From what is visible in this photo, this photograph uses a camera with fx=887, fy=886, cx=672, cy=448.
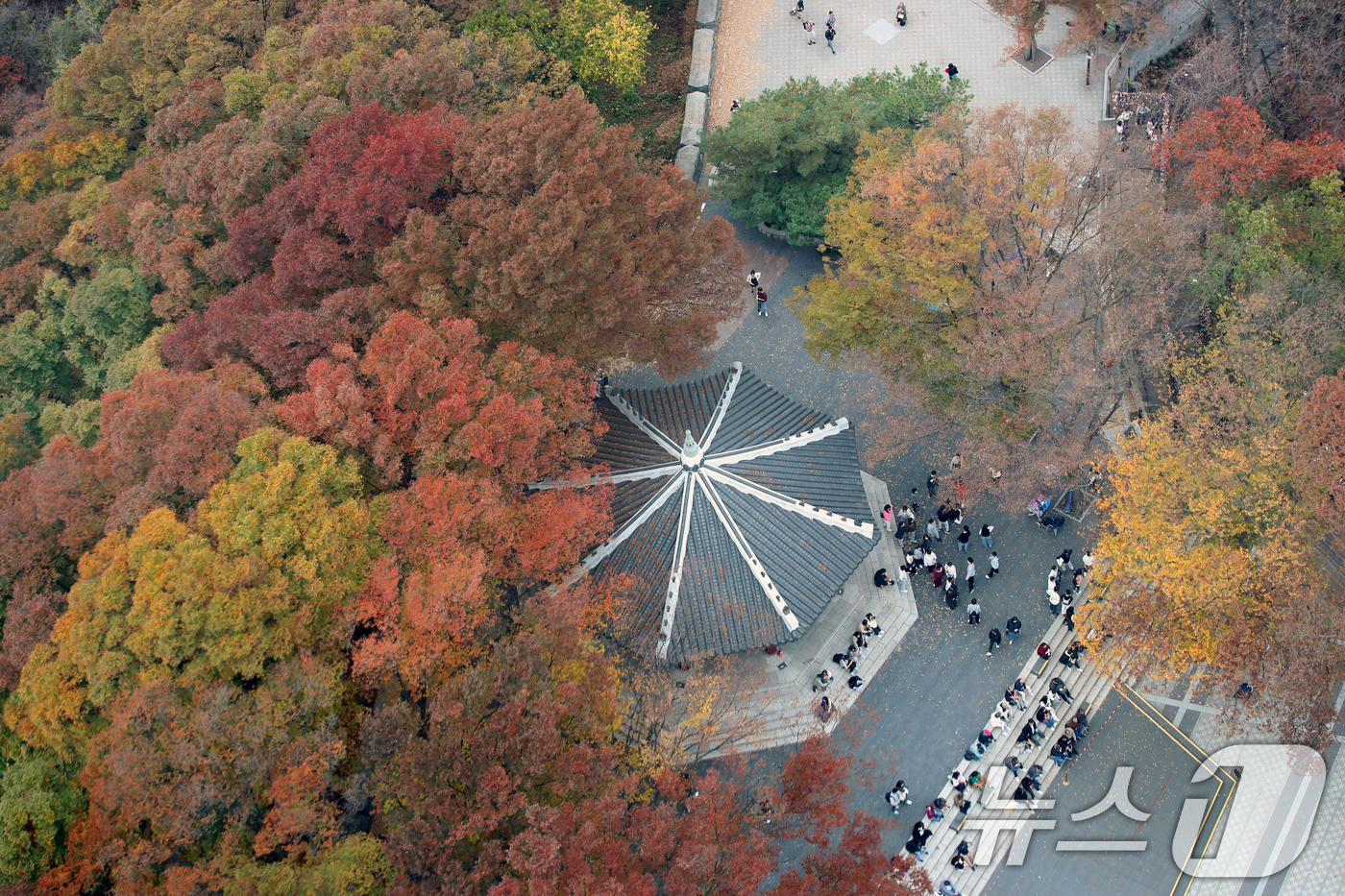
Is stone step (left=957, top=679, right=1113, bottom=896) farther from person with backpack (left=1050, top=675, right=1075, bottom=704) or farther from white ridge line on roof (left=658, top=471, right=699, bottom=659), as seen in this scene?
white ridge line on roof (left=658, top=471, right=699, bottom=659)

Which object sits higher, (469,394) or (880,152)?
(880,152)

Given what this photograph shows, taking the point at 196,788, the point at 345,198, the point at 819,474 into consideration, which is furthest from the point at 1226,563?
the point at 345,198

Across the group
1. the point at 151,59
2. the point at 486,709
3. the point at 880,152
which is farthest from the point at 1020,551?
the point at 151,59

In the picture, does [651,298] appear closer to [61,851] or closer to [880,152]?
[880,152]

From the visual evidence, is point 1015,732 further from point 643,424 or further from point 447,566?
point 447,566

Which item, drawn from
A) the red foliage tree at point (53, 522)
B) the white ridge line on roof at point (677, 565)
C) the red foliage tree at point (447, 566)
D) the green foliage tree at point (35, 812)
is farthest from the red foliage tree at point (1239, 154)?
the green foliage tree at point (35, 812)

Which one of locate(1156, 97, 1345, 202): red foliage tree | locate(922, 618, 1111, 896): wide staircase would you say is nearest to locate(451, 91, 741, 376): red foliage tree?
locate(922, 618, 1111, 896): wide staircase
